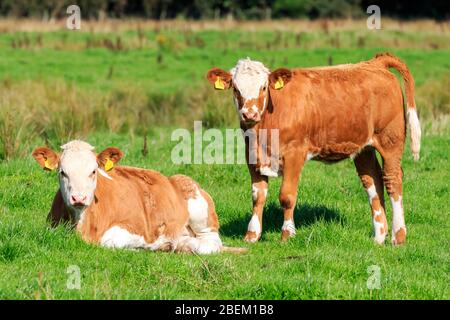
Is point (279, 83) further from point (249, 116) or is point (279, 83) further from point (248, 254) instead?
point (248, 254)

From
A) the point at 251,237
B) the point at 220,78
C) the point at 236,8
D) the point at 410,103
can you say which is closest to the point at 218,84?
the point at 220,78

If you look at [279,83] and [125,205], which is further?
[279,83]

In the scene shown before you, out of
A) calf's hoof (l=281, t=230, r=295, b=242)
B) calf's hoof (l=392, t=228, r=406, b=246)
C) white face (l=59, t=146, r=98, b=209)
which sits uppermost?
white face (l=59, t=146, r=98, b=209)

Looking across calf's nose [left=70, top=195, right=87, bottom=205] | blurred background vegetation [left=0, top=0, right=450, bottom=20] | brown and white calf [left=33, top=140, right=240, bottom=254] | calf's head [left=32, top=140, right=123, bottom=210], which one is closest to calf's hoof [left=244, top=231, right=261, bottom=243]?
brown and white calf [left=33, top=140, right=240, bottom=254]

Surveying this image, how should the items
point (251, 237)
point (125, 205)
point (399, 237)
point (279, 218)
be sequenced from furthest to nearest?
point (279, 218) < point (399, 237) < point (251, 237) < point (125, 205)

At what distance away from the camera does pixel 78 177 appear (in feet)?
26.7

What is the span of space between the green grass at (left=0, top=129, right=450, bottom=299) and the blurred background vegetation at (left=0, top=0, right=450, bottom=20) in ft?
134

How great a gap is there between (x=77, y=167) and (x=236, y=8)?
46717 millimetres

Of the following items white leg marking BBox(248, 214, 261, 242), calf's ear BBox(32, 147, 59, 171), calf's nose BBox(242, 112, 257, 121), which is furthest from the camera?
white leg marking BBox(248, 214, 261, 242)

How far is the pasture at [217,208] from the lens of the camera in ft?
23.4

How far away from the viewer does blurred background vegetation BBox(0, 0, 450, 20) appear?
5300cm

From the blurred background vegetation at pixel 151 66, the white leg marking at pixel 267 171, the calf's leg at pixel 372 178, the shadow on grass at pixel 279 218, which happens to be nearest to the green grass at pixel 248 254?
the shadow on grass at pixel 279 218

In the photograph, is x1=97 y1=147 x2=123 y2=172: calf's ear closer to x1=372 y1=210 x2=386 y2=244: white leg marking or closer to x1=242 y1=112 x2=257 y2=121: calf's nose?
x1=242 y1=112 x2=257 y2=121: calf's nose
